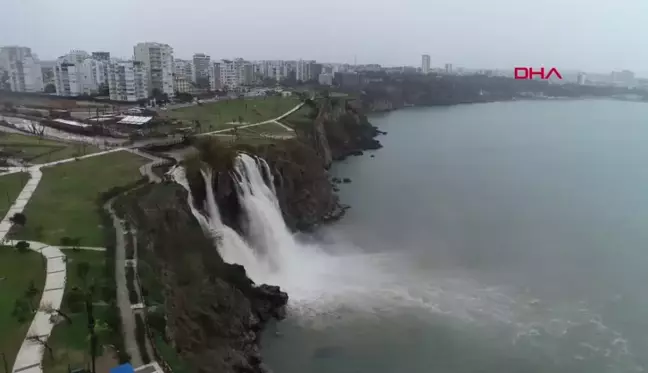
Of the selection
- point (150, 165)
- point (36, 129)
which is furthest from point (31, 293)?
point (36, 129)

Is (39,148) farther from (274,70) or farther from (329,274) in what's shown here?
(274,70)

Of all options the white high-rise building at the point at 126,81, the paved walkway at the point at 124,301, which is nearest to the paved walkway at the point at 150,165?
the paved walkway at the point at 124,301

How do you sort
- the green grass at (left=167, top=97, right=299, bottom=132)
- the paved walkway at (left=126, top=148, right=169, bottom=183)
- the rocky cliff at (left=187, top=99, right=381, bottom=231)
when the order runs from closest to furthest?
1. the paved walkway at (left=126, top=148, right=169, bottom=183)
2. the rocky cliff at (left=187, top=99, right=381, bottom=231)
3. the green grass at (left=167, top=97, right=299, bottom=132)

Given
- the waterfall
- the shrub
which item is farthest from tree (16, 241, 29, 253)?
the waterfall

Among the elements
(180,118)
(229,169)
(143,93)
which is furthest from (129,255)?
(143,93)

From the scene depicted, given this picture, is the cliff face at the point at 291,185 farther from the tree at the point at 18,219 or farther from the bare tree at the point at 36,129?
the bare tree at the point at 36,129

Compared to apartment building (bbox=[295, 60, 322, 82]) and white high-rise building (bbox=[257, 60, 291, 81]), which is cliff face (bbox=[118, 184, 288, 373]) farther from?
apartment building (bbox=[295, 60, 322, 82])
